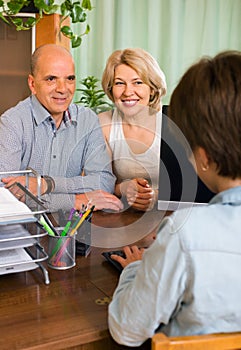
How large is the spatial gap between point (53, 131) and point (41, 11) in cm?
113

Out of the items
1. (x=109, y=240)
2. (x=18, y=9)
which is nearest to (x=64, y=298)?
(x=109, y=240)

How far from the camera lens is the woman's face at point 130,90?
2238 millimetres

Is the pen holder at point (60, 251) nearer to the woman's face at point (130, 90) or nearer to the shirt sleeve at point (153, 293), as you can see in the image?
the shirt sleeve at point (153, 293)

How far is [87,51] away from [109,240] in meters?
2.26

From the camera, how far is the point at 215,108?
82 centimetres

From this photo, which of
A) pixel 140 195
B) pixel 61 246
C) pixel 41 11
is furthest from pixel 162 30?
pixel 61 246

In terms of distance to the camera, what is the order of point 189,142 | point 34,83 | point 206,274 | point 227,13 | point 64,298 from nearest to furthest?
point 206,274, point 189,142, point 64,298, point 34,83, point 227,13

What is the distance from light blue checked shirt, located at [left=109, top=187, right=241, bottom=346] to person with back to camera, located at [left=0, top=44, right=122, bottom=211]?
1.09 meters

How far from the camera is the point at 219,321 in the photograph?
0.83 m

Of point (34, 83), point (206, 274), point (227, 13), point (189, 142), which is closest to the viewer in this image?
point (206, 274)

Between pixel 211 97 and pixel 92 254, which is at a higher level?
pixel 211 97

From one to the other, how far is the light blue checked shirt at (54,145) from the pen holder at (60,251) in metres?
0.66

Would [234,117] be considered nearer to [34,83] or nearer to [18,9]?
[34,83]

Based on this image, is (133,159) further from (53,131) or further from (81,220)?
(81,220)
